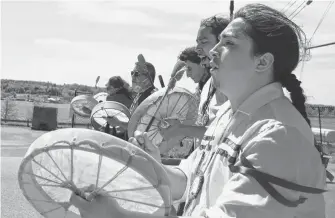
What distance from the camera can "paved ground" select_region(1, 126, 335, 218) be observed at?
256 inches

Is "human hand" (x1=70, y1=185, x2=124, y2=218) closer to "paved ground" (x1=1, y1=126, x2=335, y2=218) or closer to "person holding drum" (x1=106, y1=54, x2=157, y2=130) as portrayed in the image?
"person holding drum" (x1=106, y1=54, x2=157, y2=130)

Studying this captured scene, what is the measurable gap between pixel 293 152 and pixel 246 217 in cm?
22

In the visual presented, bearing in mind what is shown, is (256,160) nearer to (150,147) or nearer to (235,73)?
(235,73)

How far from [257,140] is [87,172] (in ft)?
1.92

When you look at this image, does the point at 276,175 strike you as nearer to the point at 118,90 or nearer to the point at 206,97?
the point at 206,97

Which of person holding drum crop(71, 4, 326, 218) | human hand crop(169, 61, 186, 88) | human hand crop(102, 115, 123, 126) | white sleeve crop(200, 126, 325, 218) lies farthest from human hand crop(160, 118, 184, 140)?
human hand crop(102, 115, 123, 126)

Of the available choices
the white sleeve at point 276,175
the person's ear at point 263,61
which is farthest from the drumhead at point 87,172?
the person's ear at point 263,61

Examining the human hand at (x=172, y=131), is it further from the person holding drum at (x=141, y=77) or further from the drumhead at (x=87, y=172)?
the person holding drum at (x=141, y=77)

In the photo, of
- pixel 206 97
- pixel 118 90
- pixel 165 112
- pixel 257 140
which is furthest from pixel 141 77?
pixel 257 140

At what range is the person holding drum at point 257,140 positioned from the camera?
1458 mm

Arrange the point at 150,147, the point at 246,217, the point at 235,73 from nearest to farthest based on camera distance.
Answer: the point at 246,217, the point at 235,73, the point at 150,147

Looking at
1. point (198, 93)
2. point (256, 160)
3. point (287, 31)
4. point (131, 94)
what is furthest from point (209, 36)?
point (131, 94)

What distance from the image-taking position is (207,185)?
69.8 inches

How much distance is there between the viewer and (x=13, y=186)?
788 cm
